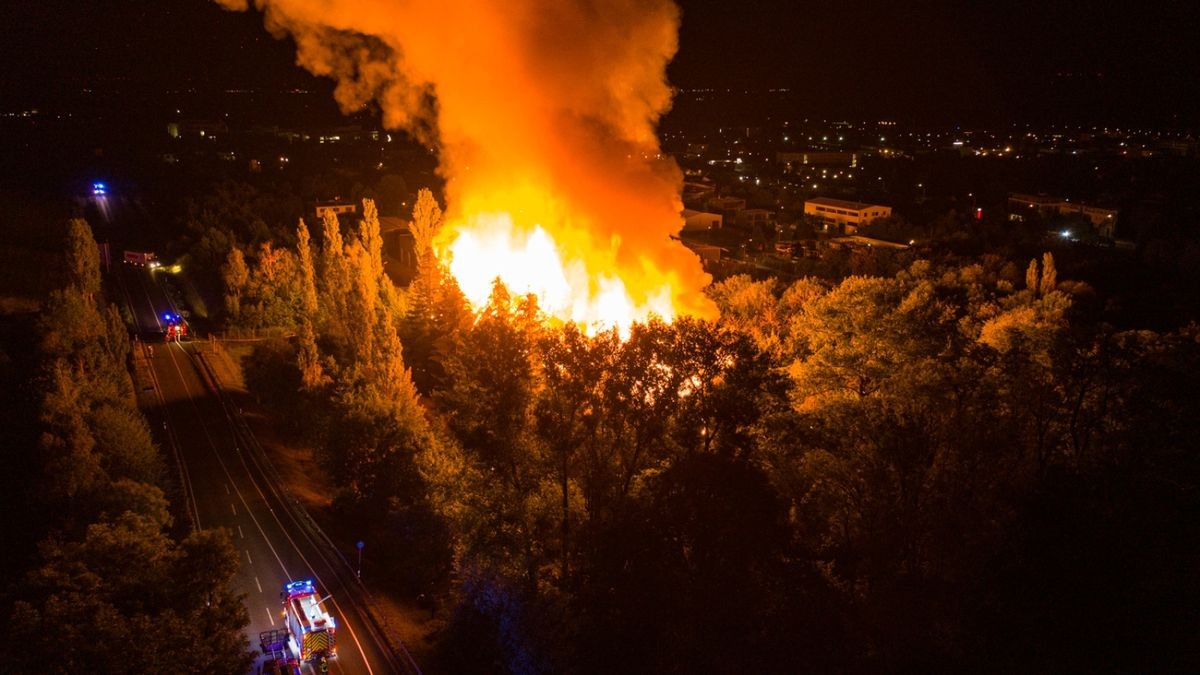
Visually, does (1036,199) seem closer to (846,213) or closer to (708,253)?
(846,213)

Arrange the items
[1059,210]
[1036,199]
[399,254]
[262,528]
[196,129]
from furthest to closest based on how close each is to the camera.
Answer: [196,129] < [1036,199] < [1059,210] < [399,254] < [262,528]

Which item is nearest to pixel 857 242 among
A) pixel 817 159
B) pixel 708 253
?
pixel 708 253

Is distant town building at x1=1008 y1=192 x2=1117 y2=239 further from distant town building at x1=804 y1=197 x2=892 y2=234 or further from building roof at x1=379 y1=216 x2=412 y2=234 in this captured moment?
building roof at x1=379 y1=216 x2=412 y2=234

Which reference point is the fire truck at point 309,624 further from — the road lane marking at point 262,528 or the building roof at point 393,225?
the building roof at point 393,225

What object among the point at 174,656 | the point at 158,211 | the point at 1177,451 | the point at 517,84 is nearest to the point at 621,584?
the point at 174,656

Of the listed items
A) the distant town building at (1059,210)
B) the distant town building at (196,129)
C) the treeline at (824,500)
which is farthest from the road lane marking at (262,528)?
the distant town building at (196,129)

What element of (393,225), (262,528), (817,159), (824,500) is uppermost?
(817,159)

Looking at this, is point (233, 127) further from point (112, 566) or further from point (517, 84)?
point (112, 566)
